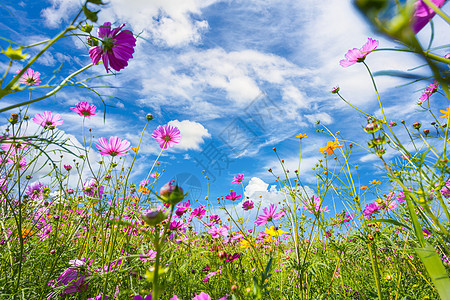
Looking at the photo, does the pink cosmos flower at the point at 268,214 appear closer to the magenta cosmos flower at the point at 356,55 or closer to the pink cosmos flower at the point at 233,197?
the pink cosmos flower at the point at 233,197

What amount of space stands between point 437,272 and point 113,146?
1217 mm

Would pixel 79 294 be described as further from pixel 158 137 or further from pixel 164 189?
pixel 164 189

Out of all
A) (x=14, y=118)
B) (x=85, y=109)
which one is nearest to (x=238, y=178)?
(x=85, y=109)

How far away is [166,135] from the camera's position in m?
1.32

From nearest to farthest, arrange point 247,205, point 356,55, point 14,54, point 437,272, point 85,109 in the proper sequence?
1. point 14,54
2. point 437,272
3. point 356,55
4. point 85,109
5. point 247,205

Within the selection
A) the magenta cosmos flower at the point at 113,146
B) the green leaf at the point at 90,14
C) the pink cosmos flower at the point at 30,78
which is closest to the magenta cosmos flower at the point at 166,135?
the magenta cosmos flower at the point at 113,146

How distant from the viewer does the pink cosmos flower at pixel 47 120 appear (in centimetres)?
120

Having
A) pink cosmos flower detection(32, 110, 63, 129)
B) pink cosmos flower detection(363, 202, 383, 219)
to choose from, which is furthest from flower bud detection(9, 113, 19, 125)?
pink cosmos flower detection(363, 202, 383, 219)

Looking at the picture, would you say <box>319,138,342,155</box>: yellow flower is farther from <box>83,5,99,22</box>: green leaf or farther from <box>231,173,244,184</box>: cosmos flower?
<box>83,5,99,22</box>: green leaf

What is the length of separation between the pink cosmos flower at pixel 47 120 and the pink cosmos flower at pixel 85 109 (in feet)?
0.38

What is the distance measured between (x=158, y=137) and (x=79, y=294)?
76cm

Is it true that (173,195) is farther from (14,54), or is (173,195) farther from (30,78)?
(30,78)

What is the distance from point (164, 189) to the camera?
1.14 ft

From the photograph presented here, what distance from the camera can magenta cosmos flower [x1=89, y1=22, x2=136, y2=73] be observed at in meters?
0.62
